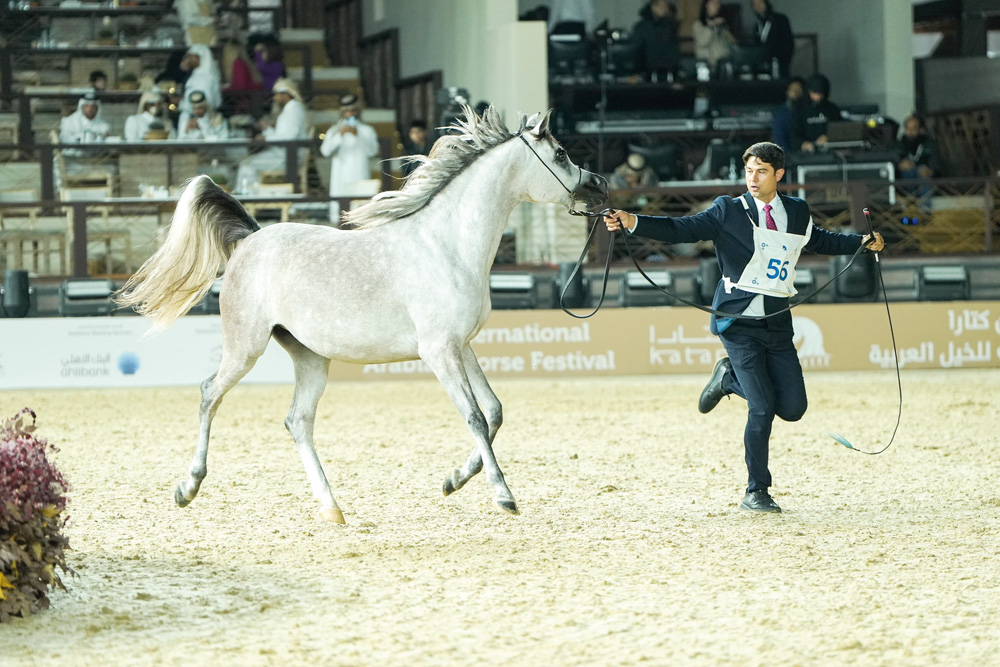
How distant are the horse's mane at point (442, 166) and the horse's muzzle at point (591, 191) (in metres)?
0.42

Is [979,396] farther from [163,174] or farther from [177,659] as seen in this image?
[163,174]

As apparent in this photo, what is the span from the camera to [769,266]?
249 inches

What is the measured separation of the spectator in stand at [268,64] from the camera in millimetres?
20266

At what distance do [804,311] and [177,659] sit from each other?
37.9ft

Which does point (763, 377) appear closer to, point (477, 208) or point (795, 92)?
point (477, 208)

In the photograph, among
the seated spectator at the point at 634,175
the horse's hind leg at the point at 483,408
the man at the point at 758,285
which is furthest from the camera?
the seated spectator at the point at 634,175

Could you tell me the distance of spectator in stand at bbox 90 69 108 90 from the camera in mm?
18922

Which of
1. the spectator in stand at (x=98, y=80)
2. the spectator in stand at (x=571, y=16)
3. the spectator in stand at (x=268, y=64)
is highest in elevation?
the spectator in stand at (x=571, y=16)

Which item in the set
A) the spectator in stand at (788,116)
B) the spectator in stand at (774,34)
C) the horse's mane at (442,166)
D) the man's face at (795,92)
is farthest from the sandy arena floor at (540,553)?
the spectator in stand at (774,34)

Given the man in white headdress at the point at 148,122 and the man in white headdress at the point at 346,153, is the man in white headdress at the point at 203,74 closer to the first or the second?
the man in white headdress at the point at 148,122

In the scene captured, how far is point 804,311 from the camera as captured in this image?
1438cm

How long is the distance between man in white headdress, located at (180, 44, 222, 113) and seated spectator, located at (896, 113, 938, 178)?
10.4 m

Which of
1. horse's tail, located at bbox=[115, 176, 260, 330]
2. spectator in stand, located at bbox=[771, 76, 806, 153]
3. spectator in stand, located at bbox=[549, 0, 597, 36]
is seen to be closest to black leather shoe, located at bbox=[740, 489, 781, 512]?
horse's tail, located at bbox=[115, 176, 260, 330]

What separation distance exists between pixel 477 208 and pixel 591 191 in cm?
63
